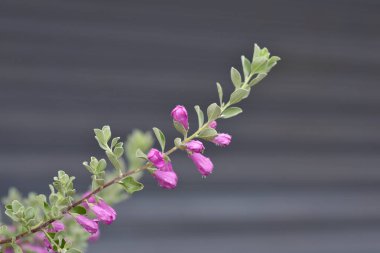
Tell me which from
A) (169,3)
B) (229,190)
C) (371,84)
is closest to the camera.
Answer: (169,3)

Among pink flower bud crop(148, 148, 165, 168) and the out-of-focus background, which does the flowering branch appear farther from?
the out-of-focus background

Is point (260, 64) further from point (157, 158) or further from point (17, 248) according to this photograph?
point (17, 248)

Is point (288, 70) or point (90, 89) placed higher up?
point (288, 70)

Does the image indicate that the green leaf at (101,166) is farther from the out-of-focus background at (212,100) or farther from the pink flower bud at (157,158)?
the out-of-focus background at (212,100)

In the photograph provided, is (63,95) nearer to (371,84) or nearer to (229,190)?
(229,190)

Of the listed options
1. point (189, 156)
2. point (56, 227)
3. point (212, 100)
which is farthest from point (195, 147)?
point (212, 100)

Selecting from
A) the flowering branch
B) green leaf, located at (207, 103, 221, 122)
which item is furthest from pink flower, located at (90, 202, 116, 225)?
green leaf, located at (207, 103, 221, 122)

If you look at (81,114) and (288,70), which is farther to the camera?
(288,70)

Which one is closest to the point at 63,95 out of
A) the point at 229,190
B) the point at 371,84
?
the point at 229,190

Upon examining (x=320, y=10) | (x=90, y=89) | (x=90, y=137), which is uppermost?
(x=320, y=10)
